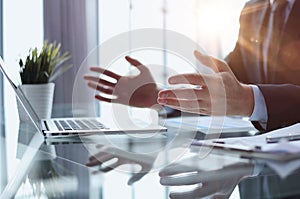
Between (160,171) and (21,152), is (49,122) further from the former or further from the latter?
(160,171)

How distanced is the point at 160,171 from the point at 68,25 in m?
2.28

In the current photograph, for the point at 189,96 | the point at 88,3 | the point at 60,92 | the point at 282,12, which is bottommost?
the point at 60,92

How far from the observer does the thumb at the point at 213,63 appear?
3.14 ft

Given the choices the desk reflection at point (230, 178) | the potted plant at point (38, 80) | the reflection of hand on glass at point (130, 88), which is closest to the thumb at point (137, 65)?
the reflection of hand on glass at point (130, 88)

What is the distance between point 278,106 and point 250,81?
71 centimetres

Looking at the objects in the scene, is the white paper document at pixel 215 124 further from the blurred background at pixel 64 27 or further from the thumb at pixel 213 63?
the blurred background at pixel 64 27

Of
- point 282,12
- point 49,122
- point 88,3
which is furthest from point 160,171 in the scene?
point 88,3

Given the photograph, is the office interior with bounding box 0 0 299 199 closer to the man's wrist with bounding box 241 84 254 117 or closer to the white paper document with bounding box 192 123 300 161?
the white paper document with bounding box 192 123 300 161

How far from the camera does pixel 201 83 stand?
3.02 ft

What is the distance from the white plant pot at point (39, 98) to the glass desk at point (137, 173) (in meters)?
0.48

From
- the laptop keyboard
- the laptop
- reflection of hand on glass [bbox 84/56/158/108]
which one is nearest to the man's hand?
the laptop

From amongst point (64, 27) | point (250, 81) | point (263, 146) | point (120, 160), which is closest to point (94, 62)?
point (64, 27)

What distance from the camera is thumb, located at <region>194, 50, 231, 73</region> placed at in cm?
96

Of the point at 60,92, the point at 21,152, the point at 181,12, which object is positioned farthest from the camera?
the point at 181,12
